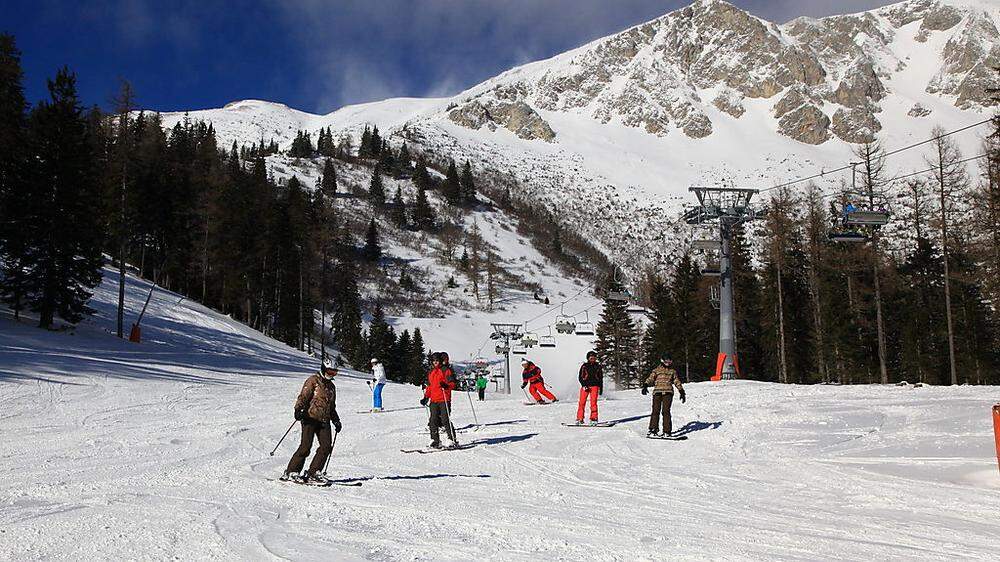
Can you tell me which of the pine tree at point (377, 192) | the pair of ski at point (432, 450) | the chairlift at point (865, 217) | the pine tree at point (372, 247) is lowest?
the pair of ski at point (432, 450)

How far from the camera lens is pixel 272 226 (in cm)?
5122

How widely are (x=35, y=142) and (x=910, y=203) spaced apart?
1585 inches

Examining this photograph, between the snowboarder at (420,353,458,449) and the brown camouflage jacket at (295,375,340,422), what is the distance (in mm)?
3639

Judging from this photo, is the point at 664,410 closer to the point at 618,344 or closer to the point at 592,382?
the point at 592,382

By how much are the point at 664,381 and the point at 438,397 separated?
4.83 metres

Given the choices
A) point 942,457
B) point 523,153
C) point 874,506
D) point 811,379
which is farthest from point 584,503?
point 523,153

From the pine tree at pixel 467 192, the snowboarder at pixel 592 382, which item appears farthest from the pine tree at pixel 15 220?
the pine tree at pixel 467 192

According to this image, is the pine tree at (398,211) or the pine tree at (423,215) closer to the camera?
the pine tree at (398,211)

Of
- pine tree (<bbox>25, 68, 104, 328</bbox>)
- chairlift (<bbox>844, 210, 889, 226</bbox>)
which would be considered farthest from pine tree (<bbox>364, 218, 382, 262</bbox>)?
chairlift (<bbox>844, 210, 889, 226</bbox>)

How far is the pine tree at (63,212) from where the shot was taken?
28.2 metres

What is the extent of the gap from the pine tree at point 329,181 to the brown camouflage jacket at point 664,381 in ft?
355

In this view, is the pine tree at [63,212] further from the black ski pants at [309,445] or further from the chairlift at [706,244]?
the chairlift at [706,244]

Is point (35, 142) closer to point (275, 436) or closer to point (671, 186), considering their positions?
point (275, 436)

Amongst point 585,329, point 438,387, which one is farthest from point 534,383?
point 585,329
